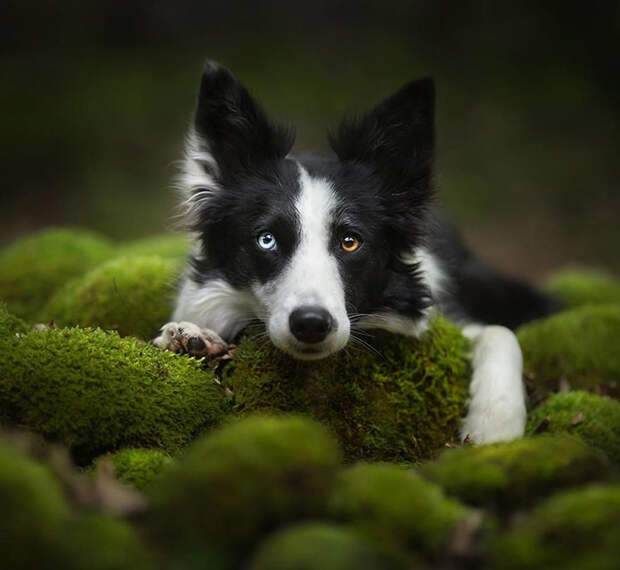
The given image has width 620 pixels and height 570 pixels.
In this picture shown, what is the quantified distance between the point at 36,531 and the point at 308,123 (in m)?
10.6

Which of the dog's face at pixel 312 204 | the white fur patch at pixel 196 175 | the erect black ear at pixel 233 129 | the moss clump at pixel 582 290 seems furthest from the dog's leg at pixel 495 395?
the moss clump at pixel 582 290

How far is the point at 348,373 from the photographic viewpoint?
3.33m

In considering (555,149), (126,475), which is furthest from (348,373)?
(555,149)

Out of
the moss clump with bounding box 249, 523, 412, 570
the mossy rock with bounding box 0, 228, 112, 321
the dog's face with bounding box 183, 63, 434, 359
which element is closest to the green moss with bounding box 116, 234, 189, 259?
the mossy rock with bounding box 0, 228, 112, 321

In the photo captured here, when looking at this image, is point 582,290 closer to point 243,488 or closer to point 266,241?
point 266,241

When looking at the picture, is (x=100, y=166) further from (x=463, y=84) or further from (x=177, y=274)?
(x=177, y=274)

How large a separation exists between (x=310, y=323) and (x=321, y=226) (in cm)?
59

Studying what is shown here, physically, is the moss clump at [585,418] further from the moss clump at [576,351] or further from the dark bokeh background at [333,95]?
the dark bokeh background at [333,95]

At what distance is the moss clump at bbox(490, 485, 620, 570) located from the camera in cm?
175

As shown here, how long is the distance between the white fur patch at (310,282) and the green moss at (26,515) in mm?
1347

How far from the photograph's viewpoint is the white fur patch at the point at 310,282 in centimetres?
306

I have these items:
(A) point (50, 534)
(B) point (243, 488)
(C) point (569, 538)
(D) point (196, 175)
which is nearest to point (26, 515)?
(A) point (50, 534)

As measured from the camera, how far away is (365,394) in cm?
330

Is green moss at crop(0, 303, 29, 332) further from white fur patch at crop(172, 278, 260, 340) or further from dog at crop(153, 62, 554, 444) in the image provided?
white fur patch at crop(172, 278, 260, 340)
